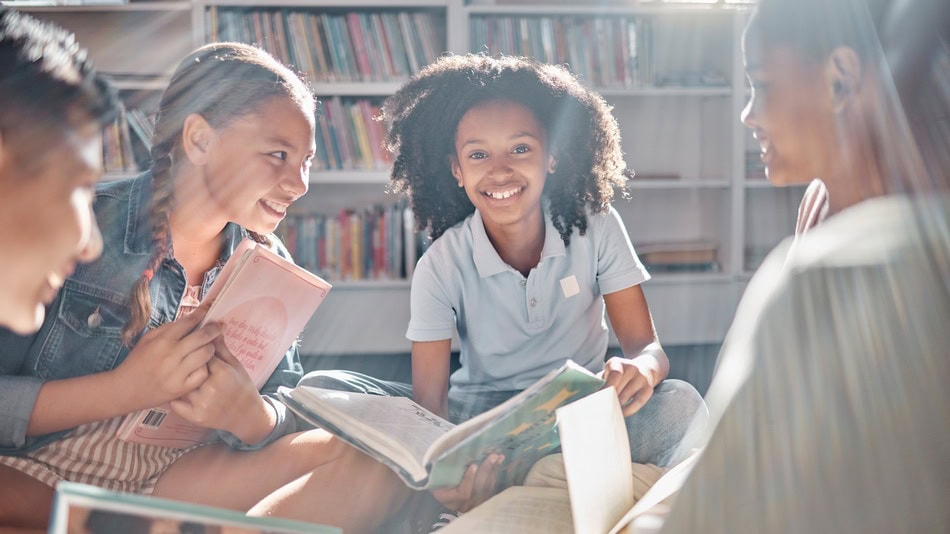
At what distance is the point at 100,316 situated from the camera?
1106 millimetres

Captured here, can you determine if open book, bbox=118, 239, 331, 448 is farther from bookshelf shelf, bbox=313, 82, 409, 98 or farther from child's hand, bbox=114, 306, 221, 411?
bookshelf shelf, bbox=313, 82, 409, 98

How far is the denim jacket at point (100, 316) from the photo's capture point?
1004 millimetres

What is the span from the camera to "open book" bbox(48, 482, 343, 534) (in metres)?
0.49

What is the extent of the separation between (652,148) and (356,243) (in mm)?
1274

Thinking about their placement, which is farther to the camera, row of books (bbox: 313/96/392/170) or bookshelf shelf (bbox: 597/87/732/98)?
bookshelf shelf (bbox: 597/87/732/98)

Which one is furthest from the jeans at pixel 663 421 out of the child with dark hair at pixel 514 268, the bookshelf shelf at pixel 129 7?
the bookshelf shelf at pixel 129 7

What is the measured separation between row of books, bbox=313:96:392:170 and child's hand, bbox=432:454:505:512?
6.49ft

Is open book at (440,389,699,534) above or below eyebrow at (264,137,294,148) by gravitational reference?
below

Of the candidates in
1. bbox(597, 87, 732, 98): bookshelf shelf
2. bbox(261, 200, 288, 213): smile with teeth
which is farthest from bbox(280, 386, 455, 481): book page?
bbox(597, 87, 732, 98): bookshelf shelf

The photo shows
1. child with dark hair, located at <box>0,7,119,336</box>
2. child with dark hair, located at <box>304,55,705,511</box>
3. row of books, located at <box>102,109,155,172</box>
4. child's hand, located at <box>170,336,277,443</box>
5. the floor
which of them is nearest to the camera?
child with dark hair, located at <box>0,7,119,336</box>

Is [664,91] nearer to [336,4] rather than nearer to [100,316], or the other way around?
[336,4]

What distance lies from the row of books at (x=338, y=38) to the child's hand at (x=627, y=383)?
204 centimetres

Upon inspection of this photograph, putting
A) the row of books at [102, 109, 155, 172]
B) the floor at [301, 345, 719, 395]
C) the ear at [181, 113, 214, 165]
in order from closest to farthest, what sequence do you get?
the ear at [181, 113, 214, 165] → the floor at [301, 345, 719, 395] → the row of books at [102, 109, 155, 172]

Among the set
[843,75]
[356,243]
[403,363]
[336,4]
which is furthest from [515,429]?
[336,4]
